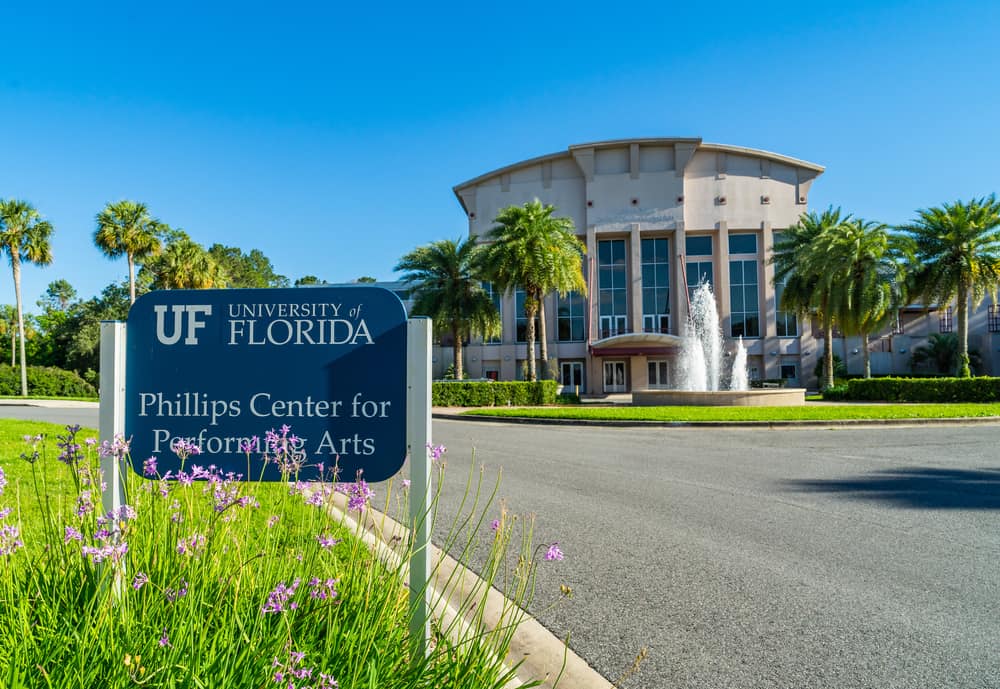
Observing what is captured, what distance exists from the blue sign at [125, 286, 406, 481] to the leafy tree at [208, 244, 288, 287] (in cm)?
7429

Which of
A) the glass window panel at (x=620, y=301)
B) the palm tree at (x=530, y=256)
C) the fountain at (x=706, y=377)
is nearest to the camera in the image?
the fountain at (x=706, y=377)

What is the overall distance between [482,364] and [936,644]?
44622 millimetres

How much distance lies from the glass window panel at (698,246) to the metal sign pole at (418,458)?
47.7m

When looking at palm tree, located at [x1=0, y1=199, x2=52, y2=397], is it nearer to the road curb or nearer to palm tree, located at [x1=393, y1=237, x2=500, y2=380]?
palm tree, located at [x1=393, y1=237, x2=500, y2=380]

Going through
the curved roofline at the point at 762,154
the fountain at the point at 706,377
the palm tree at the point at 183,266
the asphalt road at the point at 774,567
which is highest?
the curved roofline at the point at 762,154

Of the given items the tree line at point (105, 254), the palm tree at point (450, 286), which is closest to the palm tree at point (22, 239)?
the tree line at point (105, 254)

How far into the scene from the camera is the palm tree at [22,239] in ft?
132

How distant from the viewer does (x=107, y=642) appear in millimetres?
2057

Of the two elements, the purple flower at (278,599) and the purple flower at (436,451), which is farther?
→ the purple flower at (436,451)

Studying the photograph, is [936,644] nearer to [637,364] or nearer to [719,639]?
[719,639]

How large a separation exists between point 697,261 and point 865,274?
16162 mm

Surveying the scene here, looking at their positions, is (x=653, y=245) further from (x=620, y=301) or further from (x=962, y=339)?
(x=962, y=339)

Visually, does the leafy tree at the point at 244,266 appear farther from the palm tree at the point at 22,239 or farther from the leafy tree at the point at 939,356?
the leafy tree at the point at 939,356

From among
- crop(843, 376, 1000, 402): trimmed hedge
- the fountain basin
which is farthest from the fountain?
crop(843, 376, 1000, 402): trimmed hedge
